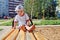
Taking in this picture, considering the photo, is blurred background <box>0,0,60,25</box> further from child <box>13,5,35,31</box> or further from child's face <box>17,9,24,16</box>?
child's face <box>17,9,24,16</box>

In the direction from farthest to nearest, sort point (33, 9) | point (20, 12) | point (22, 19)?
point (33, 9)
point (22, 19)
point (20, 12)

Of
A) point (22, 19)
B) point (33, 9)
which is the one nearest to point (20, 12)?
point (22, 19)

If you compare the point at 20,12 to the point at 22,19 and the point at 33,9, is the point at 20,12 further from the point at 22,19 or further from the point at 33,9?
the point at 33,9

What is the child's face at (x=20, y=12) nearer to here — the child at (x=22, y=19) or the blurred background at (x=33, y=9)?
the child at (x=22, y=19)

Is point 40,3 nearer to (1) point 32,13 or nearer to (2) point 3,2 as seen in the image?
(1) point 32,13

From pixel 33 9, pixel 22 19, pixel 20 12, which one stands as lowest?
pixel 33 9

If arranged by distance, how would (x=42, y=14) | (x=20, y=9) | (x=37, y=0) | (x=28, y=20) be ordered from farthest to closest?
1. (x=42, y=14)
2. (x=37, y=0)
3. (x=28, y=20)
4. (x=20, y=9)

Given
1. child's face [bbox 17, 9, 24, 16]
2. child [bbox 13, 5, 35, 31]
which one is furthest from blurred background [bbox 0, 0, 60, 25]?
child's face [bbox 17, 9, 24, 16]

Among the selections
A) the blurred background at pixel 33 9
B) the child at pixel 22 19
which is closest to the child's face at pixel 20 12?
the child at pixel 22 19

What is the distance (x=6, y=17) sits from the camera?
23641 mm

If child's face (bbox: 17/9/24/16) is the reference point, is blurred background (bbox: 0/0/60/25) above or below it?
below

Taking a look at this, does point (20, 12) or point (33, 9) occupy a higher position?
point (20, 12)

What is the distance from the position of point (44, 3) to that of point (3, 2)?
4424 mm

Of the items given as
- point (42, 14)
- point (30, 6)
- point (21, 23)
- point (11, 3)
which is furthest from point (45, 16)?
point (21, 23)
